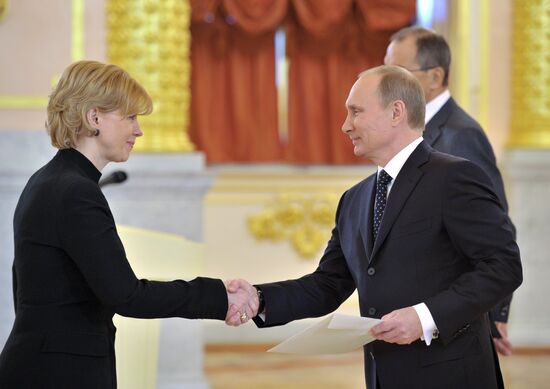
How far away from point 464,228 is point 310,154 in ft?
22.9

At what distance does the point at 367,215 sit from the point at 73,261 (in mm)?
895

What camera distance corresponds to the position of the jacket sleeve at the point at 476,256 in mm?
2795

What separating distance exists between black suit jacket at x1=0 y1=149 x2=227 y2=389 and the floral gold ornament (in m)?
6.70

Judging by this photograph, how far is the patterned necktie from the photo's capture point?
3062 mm

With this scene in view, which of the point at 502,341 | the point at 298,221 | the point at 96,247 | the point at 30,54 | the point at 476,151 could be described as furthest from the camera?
the point at 298,221

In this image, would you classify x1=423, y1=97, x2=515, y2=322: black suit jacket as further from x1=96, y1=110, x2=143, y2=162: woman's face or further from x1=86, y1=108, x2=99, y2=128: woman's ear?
x1=86, y1=108, x2=99, y2=128: woman's ear

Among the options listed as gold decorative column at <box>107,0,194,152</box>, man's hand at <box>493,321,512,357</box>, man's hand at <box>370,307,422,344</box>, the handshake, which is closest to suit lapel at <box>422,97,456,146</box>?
man's hand at <box>493,321,512,357</box>

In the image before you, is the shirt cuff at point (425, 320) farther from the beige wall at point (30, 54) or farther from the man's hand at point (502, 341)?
the beige wall at point (30, 54)

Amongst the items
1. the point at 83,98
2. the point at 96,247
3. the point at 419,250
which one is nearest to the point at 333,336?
the point at 419,250

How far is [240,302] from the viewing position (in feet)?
10.4

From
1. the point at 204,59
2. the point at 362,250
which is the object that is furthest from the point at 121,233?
→ the point at 204,59

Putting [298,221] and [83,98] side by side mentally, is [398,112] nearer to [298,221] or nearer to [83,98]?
[83,98]

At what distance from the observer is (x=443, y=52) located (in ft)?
14.1

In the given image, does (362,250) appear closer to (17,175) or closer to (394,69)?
(394,69)
